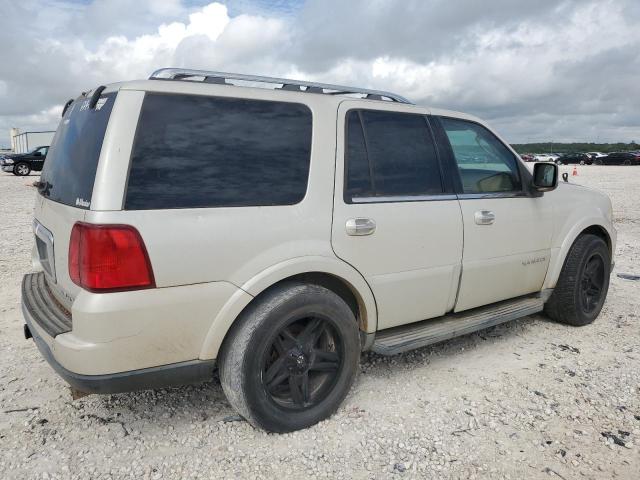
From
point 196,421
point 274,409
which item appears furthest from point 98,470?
point 274,409

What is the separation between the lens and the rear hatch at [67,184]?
2.59 meters

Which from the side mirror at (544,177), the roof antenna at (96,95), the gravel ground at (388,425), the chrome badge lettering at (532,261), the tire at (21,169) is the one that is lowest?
the tire at (21,169)

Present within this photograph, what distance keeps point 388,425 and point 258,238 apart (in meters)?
1.37

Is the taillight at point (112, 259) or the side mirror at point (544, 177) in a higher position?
the side mirror at point (544, 177)

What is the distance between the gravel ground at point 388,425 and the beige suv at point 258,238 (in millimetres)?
287

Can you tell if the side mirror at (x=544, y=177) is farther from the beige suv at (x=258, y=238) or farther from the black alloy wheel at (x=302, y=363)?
the black alloy wheel at (x=302, y=363)

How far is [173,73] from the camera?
9.41 feet

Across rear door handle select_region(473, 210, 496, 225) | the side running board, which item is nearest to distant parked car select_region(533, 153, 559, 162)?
the side running board

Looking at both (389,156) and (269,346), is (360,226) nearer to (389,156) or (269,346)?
(389,156)

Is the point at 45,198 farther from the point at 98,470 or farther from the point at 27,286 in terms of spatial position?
the point at 98,470

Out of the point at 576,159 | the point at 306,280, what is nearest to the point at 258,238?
the point at 306,280

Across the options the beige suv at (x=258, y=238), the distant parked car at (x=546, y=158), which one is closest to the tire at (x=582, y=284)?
the beige suv at (x=258, y=238)

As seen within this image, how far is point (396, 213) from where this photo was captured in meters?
3.29

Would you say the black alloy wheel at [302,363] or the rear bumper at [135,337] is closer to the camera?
the rear bumper at [135,337]
